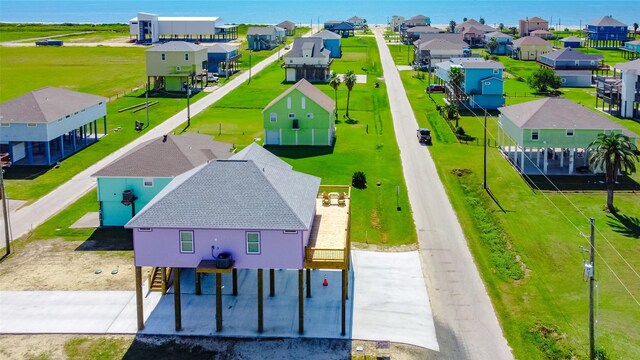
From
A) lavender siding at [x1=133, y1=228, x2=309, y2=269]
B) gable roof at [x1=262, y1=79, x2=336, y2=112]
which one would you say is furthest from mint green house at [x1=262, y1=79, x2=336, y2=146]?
lavender siding at [x1=133, y1=228, x2=309, y2=269]

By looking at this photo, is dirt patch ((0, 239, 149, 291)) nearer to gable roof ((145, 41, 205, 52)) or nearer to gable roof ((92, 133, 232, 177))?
gable roof ((92, 133, 232, 177))

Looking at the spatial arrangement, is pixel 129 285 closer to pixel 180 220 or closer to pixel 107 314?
pixel 107 314

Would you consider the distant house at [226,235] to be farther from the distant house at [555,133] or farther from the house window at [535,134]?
the house window at [535,134]

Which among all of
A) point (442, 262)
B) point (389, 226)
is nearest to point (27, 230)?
point (389, 226)

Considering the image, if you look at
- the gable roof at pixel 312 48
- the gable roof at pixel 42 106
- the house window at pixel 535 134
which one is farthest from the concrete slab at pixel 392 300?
the gable roof at pixel 312 48

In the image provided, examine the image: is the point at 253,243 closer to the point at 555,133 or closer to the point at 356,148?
the point at 555,133

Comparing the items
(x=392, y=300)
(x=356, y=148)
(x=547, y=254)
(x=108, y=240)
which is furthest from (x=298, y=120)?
(x=392, y=300)
